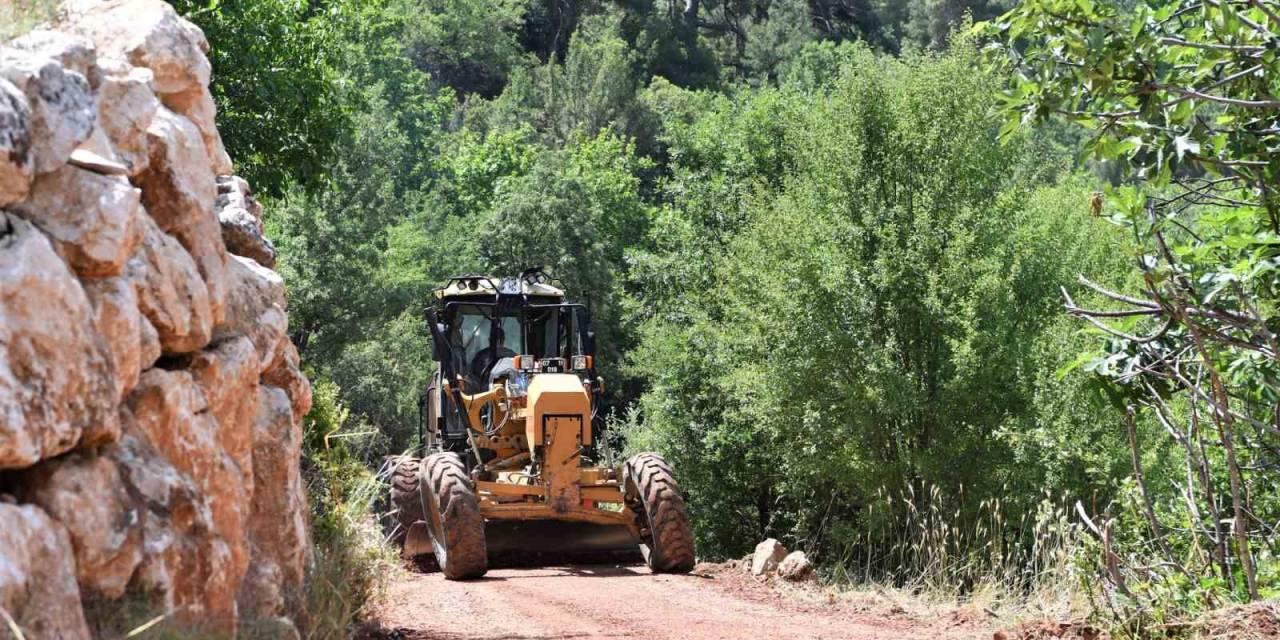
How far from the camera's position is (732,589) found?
42.1 feet

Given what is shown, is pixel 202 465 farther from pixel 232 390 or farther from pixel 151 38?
pixel 151 38

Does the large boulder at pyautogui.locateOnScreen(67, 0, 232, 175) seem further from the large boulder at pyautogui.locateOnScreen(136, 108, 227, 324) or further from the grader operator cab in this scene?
the grader operator cab

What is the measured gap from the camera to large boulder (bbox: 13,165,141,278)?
472cm

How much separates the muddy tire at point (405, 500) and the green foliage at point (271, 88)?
10.1 ft

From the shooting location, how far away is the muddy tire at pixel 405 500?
14.4 metres

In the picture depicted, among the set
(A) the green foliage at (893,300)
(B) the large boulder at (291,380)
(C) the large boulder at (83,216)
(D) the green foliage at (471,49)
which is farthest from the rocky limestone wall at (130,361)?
(D) the green foliage at (471,49)

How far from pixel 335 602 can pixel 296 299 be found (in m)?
26.7

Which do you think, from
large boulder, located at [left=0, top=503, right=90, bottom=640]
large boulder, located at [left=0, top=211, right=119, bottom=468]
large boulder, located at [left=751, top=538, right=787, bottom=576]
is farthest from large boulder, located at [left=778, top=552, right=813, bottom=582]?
large boulder, located at [left=0, top=503, right=90, bottom=640]

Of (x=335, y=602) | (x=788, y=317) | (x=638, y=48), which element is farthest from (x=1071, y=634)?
(x=638, y=48)

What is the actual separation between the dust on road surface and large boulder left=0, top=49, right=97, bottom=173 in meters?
4.17

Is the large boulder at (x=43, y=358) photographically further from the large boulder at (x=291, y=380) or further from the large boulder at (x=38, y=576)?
the large boulder at (x=291, y=380)

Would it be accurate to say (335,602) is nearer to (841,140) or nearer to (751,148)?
(841,140)

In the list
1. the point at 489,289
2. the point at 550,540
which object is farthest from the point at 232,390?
the point at 489,289

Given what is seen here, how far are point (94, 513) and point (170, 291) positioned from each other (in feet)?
3.61
